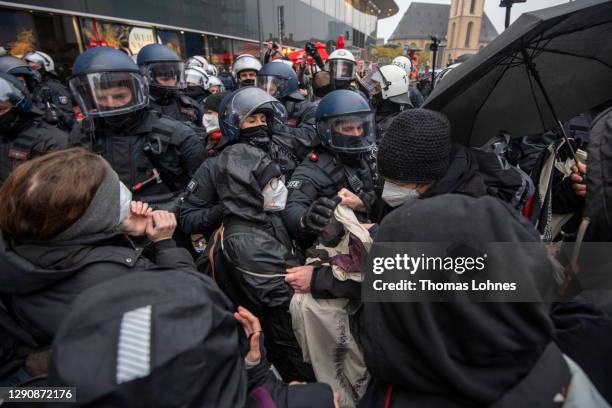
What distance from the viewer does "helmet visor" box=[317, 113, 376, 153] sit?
2.77 m

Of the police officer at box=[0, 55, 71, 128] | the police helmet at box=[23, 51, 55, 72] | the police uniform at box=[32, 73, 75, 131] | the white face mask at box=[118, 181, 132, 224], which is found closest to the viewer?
the white face mask at box=[118, 181, 132, 224]

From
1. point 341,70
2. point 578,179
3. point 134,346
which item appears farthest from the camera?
point 341,70

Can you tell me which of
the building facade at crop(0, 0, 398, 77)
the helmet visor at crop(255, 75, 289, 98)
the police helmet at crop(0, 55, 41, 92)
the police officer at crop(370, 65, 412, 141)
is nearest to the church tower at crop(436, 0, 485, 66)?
the building facade at crop(0, 0, 398, 77)

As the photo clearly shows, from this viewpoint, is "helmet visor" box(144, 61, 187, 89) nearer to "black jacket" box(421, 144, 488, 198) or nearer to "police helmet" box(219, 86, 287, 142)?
"police helmet" box(219, 86, 287, 142)

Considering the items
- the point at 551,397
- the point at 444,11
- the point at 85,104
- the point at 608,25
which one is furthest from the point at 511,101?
the point at 444,11

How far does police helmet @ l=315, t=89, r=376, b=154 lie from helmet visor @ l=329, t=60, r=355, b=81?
303 cm

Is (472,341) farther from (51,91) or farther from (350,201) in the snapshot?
(51,91)

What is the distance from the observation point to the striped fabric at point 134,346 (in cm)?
75

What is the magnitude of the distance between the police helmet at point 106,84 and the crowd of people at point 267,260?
1 centimetres

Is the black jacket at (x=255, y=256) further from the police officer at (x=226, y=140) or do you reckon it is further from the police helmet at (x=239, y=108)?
the police helmet at (x=239, y=108)

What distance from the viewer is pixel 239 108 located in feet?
8.38

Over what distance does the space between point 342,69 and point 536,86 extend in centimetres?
400

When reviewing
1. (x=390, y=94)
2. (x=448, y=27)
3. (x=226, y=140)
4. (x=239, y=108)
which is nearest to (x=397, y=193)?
(x=239, y=108)

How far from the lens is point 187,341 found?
0.82 m
